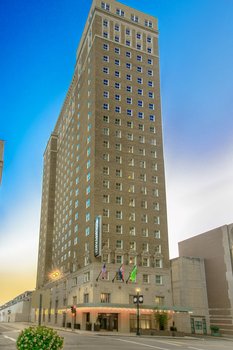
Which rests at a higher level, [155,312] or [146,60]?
[146,60]

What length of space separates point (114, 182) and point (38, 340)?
64.3 meters

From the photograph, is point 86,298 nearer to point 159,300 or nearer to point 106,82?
point 159,300

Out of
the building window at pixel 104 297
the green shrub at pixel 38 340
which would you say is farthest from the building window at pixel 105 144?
the green shrub at pixel 38 340

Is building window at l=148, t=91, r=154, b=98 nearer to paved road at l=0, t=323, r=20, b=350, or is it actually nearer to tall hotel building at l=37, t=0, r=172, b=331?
tall hotel building at l=37, t=0, r=172, b=331

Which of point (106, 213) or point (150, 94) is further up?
point (150, 94)

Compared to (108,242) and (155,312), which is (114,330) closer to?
(155,312)

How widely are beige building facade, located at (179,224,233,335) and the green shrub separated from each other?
2459 inches

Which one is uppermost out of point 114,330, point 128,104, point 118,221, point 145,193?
point 128,104

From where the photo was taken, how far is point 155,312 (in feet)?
220

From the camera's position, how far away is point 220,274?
7188cm

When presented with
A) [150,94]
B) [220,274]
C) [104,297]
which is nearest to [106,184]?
[104,297]

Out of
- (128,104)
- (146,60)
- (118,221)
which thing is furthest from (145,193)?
(146,60)

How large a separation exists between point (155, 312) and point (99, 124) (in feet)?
133

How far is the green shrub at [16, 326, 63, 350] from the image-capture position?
1255 centimetres
